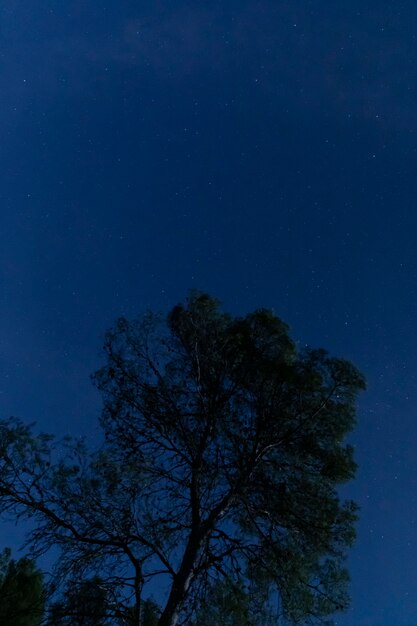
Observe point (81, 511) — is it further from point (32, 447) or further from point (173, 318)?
point (173, 318)

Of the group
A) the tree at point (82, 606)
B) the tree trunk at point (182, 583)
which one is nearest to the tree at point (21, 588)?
the tree at point (82, 606)

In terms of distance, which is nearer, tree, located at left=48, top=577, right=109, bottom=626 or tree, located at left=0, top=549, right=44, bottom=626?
tree, located at left=48, top=577, right=109, bottom=626

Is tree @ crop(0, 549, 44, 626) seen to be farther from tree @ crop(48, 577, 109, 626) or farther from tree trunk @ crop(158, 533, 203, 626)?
tree trunk @ crop(158, 533, 203, 626)

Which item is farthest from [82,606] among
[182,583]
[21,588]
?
[21,588]

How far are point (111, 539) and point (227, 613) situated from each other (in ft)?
8.23

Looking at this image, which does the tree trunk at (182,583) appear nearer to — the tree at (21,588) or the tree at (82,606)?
the tree at (82,606)

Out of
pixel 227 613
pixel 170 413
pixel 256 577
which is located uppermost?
pixel 170 413

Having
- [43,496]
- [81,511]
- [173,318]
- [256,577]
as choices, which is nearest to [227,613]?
[256,577]

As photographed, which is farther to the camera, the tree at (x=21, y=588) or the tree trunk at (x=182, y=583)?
the tree at (x=21, y=588)

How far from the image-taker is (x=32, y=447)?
849cm

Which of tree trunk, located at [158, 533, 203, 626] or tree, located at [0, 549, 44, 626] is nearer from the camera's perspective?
tree trunk, located at [158, 533, 203, 626]

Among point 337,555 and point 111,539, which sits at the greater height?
point 337,555

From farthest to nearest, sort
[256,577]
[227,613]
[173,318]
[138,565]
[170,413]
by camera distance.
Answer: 1. [173,318]
2. [170,413]
3. [256,577]
4. [227,613]
5. [138,565]

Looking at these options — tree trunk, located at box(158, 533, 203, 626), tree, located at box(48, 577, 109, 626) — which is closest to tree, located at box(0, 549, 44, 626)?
tree, located at box(48, 577, 109, 626)
